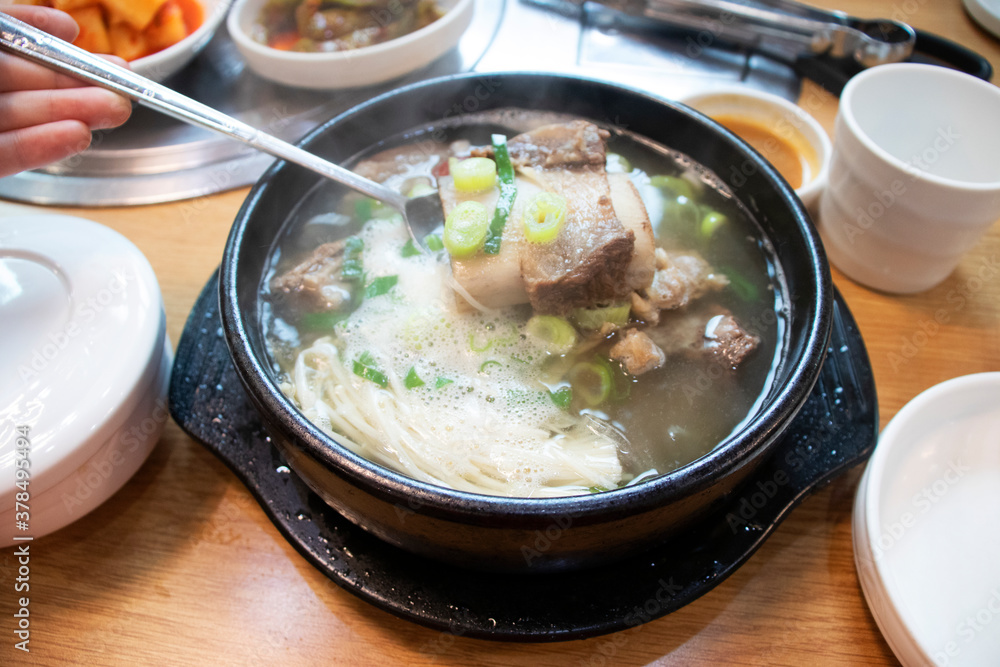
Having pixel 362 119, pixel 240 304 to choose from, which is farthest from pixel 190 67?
pixel 240 304

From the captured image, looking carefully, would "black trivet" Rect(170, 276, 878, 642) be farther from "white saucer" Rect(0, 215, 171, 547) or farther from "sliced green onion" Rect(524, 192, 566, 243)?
"sliced green onion" Rect(524, 192, 566, 243)

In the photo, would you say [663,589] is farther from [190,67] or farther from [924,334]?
[190,67]

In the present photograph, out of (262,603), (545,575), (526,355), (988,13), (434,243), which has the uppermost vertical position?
(988,13)

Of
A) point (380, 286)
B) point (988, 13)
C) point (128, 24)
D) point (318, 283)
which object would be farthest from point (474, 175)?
point (988, 13)

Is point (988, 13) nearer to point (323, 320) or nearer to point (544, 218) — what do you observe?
point (544, 218)

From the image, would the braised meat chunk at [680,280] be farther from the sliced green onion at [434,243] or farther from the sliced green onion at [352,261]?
the sliced green onion at [352,261]

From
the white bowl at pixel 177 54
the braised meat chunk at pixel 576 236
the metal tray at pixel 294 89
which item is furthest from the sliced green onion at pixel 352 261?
the white bowl at pixel 177 54

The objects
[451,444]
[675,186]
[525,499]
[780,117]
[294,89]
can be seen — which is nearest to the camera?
[525,499]
